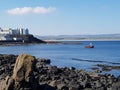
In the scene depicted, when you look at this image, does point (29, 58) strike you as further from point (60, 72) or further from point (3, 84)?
point (60, 72)

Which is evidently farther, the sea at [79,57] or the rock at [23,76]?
the sea at [79,57]

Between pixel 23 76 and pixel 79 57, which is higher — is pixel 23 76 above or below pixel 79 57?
above

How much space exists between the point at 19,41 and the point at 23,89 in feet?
571

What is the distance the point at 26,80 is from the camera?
77.8 feet

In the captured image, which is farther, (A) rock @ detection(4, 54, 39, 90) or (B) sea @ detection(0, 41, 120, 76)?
(B) sea @ detection(0, 41, 120, 76)

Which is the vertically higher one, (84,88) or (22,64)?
(22,64)

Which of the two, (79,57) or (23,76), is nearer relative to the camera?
(23,76)

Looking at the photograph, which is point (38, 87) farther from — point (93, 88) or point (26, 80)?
point (93, 88)

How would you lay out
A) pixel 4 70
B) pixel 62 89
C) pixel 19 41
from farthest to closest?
pixel 19 41 → pixel 4 70 → pixel 62 89

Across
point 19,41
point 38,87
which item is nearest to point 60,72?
point 38,87

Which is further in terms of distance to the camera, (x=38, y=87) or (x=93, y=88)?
(x=93, y=88)

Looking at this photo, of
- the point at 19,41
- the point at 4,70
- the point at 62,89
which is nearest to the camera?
the point at 62,89

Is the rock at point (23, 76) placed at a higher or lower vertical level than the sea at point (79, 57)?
higher

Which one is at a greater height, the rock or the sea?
the rock
